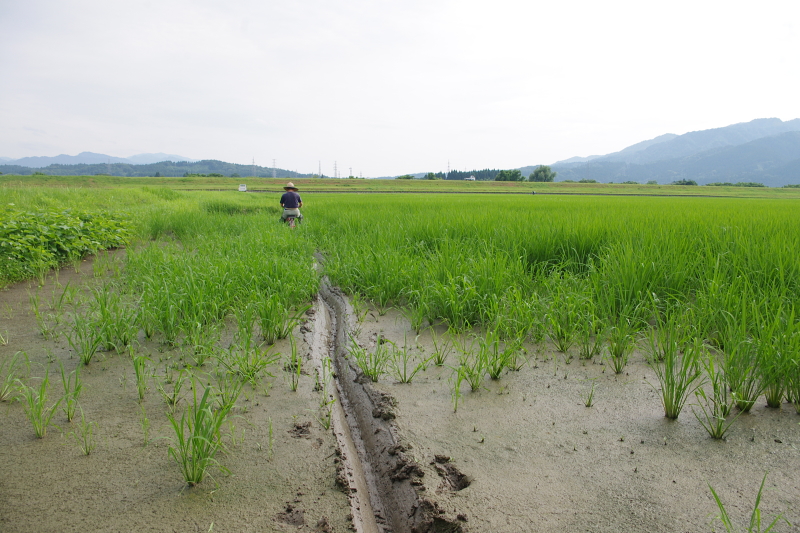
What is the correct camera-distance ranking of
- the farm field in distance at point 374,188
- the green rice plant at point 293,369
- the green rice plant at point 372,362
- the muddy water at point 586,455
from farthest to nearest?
the farm field in distance at point 374,188
the green rice plant at point 372,362
the green rice plant at point 293,369
the muddy water at point 586,455

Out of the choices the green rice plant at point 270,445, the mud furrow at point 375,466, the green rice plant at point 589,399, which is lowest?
the mud furrow at point 375,466

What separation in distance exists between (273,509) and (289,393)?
3.28ft

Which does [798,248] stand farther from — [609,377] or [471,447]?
[471,447]

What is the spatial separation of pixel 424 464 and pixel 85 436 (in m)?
1.65

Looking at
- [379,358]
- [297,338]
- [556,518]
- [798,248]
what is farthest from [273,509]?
[798,248]

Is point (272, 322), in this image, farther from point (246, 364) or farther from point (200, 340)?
point (246, 364)

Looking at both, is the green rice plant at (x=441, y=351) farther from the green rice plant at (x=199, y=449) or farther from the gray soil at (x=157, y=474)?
the green rice plant at (x=199, y=449)

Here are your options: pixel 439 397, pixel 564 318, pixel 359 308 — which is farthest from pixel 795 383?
pixel 359 308

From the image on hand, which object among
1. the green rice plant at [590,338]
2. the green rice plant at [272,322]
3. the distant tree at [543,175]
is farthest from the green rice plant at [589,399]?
the distant tree at [543,175]

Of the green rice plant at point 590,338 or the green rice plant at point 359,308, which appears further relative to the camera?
the green rice plant at point 359,308

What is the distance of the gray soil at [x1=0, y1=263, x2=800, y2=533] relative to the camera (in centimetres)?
158

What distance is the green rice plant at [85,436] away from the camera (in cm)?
196

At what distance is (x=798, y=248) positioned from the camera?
408 centimetres

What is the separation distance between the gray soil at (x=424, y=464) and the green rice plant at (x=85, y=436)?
3cm
